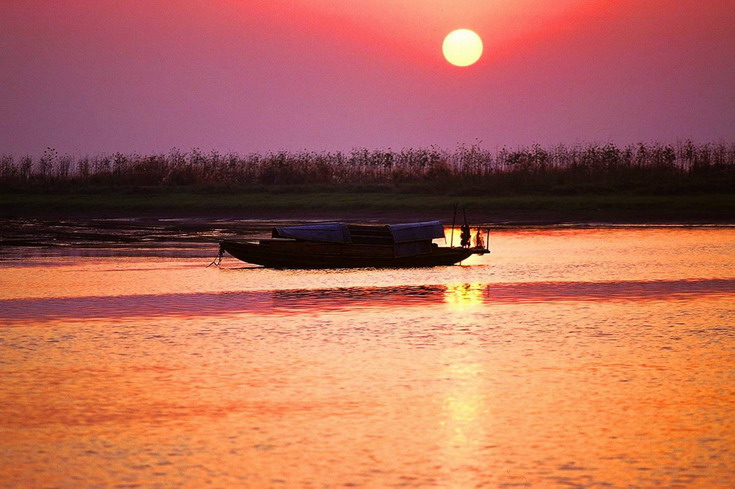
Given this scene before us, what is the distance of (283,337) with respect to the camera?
16.8m

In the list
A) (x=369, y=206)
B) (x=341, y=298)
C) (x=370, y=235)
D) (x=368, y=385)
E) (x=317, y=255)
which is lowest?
(x=368, y=385)

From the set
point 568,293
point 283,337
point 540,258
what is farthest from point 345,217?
point 283,337

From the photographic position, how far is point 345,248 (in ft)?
105

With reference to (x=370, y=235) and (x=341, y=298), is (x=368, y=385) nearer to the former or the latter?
(x=341, y=298)

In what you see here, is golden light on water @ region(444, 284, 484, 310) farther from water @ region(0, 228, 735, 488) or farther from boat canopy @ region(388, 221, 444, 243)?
boat canopy @ region(388, 221, 444, 243)

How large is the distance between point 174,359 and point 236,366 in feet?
3.59

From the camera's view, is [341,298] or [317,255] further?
[317,255]

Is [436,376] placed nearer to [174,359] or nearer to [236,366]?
[236,366]

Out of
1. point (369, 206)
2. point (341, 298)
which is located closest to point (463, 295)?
point (341, 298)

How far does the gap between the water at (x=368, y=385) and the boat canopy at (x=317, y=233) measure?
6.55 m

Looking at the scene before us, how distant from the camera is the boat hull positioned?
103ft

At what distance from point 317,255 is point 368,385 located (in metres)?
18.9

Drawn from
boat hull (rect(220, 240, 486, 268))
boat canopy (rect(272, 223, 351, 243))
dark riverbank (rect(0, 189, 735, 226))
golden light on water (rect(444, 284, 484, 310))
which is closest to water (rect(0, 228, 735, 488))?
golden light on water (rect(444, 284, 484, 310))

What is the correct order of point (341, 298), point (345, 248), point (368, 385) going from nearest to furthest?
point (368, 385)
point (341, 298)
point (345, 248)
